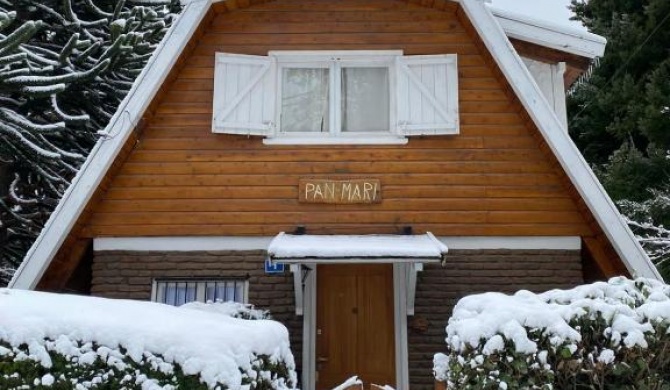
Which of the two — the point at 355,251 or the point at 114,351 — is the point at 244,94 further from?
the point at 114,351

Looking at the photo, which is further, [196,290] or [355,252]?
[196,290]

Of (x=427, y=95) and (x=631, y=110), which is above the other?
(x=631, y=110)

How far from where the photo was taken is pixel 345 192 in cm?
823

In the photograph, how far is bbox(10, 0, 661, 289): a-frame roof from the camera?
25.1 feet

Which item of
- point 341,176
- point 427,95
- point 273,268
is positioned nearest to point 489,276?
point 341,176

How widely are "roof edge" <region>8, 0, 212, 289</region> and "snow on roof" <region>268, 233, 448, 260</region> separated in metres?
2.36

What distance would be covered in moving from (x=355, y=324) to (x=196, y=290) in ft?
6.91

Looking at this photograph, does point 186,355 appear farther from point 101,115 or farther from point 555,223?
point 101,115

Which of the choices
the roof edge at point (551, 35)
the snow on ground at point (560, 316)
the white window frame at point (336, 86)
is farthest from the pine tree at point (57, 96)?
the snow on ground at point (560, 316)

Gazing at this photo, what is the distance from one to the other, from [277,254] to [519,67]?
12.5 feet

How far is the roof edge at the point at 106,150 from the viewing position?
7.74 meters

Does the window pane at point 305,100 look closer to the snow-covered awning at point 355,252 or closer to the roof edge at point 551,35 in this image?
the snow-covered awning at point 355,252

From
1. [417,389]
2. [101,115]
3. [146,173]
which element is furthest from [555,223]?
[101,115]

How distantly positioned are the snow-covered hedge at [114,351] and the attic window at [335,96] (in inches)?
170
